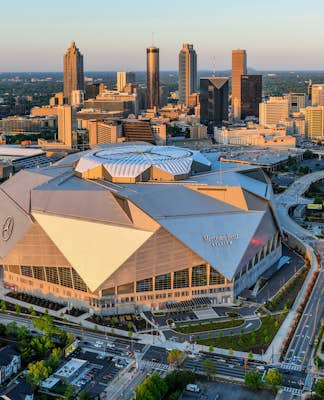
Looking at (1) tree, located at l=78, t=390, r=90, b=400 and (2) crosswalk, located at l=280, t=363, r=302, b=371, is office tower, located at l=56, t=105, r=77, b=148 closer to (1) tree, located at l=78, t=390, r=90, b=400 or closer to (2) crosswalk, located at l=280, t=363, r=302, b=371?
(2) crosswalk, located at l=280, t=363, r=302, b=371

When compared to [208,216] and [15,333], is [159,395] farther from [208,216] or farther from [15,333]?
[208,216]

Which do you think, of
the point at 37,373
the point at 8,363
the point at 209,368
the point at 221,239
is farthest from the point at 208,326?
the point at 8,363

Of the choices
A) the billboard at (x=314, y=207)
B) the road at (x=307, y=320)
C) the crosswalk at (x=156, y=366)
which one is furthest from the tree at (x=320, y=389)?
the billboard at (x=314, y=207)

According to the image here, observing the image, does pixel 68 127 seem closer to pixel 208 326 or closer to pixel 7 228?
pixel 7 228

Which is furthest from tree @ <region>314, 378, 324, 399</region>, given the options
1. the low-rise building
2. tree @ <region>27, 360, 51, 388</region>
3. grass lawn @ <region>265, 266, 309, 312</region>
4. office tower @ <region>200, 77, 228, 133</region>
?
office tower @ <region>200, 77, 228, 133</region>

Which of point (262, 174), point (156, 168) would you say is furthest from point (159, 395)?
point (262, 174)

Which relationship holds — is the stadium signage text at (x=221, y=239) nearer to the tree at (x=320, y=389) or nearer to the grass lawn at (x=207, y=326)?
the grass lawn at (x=207, y=326)
